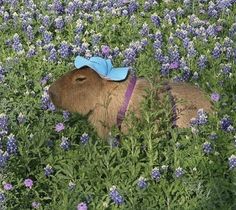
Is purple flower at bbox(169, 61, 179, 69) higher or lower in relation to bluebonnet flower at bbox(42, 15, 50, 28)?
higher

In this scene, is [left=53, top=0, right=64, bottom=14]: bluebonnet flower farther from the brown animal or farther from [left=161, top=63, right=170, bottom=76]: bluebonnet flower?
the brown animal

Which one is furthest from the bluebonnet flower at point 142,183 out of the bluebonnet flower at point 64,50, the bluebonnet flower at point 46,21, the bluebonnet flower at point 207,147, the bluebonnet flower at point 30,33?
the bluebonnet flower at point 46,21

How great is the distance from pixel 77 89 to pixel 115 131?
1.99 feet

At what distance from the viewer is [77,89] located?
662cm

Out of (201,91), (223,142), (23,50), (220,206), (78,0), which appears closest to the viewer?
(220,206)

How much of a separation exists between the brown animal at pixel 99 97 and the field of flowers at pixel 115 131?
0.19 m

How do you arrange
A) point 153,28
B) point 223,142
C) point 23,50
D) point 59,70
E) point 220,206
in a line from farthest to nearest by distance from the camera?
point 153,28, point 23,50, point 59,70, point 223,142, point 220,206

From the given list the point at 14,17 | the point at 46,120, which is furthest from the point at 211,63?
the point at 14,17

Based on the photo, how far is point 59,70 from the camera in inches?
327

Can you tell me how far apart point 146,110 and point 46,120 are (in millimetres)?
1349

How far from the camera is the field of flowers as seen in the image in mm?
5691

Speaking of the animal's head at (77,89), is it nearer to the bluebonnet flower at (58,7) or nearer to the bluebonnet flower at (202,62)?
the bluebonnet flower at (202,62)

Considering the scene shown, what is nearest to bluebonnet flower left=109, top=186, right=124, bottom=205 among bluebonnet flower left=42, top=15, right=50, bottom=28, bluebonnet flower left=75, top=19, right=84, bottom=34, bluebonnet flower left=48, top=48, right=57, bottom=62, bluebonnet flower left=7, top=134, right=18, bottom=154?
bluebonnet flower left=7, top=134, right=18, bottom=154

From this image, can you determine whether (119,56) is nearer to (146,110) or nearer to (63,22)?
(63,22)
